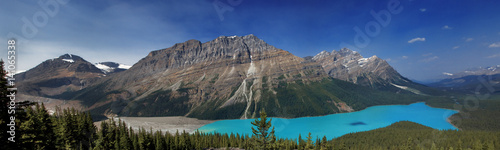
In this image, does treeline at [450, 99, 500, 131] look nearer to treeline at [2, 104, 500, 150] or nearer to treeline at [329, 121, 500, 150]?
treeline at [2, 104, 500, 150]

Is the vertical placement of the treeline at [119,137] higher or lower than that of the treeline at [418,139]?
higher

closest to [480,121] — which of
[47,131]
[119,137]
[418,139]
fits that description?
[418,139]

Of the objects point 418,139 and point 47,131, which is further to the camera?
point 418,139

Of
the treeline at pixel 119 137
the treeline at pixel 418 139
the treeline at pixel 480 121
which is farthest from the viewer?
the treeline at pixel 480 121

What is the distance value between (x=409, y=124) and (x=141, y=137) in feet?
572

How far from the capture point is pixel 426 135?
107m

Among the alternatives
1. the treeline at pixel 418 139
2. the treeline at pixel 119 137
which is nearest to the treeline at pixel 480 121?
the treeline at pixel 119 137

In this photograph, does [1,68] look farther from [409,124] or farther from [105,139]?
[409,124]

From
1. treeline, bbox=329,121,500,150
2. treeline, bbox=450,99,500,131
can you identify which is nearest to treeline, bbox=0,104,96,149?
treeline, bbox=329,121,500,150

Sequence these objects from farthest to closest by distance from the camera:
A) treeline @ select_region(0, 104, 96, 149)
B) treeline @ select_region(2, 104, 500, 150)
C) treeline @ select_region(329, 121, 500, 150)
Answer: treeline @ select_region(329, 121, 500, 150)
treeline @ select_region(2, 104, 500, 150)
treeline @ select_region(0, 104, 96, 149)

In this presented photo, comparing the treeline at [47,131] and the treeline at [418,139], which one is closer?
the treeline at [47,131]

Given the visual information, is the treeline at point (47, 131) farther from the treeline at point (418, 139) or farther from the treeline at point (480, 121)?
the treeline at point (480, 121)

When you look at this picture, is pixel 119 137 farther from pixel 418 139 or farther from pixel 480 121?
pixel 480 121

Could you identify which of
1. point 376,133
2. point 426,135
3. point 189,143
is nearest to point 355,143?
point 376,133
